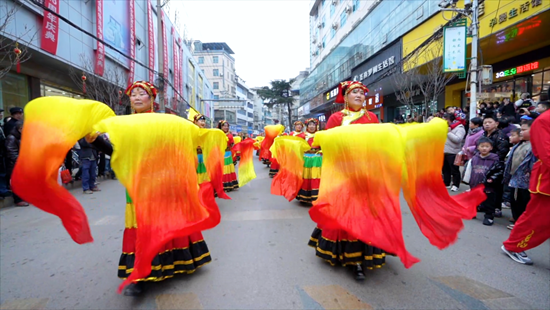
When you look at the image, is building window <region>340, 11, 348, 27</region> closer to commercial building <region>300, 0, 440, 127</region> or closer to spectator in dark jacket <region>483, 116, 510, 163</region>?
commercial building <region>300, 0, 440, 127</region>

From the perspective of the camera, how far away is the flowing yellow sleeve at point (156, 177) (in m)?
2.10

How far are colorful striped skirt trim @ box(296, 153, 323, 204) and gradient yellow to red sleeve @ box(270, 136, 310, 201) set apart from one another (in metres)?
0.51

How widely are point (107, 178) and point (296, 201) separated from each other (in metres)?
7.17

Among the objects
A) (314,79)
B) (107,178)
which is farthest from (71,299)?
(314,79)

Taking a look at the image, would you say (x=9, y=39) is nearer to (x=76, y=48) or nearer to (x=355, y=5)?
(x=76, y=48)

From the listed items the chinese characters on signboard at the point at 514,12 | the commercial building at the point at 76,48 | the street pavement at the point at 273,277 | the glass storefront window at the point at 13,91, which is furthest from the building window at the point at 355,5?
the street pavement at the point at 273,277

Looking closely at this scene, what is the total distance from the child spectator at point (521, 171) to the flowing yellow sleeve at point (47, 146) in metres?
4.61

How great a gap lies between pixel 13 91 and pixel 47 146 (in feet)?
38.5

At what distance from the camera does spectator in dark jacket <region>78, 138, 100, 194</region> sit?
7283 mm

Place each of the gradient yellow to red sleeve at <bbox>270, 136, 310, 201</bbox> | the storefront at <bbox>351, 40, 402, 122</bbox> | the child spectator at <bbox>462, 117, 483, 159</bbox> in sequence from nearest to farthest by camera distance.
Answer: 1. the gradient yellow to red sleeve at <bbox>270, 136, 310, 201</bbox>
2. the child spectator at <bbox>462, 117, 483, 159</bbox>
3. the storefront at <bbox>351, 40, 402, 122</bbox>

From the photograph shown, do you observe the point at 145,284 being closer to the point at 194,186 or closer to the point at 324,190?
the point at 194,186

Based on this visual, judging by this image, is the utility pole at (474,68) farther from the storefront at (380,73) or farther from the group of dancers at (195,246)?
the group of dancers at (195,246)

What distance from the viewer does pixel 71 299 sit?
99.8 inches

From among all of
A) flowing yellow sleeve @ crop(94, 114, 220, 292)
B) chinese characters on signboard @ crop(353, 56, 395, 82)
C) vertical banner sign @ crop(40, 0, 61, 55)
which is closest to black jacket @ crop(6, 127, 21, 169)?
vertical banner sign @ crop(40, 0, 61, 55)
